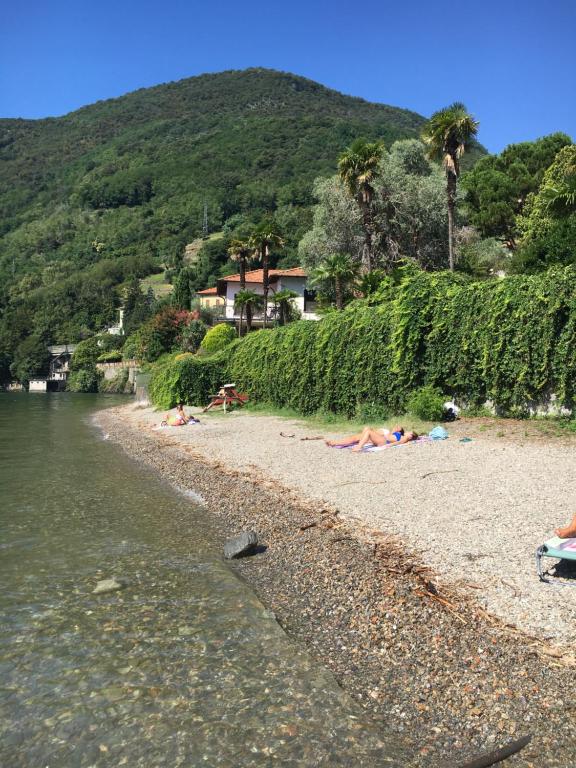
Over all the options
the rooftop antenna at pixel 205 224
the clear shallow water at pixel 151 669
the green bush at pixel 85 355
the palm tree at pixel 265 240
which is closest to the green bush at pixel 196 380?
the palm tree at pixel 265 240

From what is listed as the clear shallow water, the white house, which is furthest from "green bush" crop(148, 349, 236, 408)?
the clear shallow water

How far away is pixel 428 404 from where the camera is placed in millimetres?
16219

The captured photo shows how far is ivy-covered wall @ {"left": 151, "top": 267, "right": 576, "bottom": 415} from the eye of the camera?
14.3 metres

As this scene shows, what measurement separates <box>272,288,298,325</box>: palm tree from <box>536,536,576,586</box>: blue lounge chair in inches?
1526

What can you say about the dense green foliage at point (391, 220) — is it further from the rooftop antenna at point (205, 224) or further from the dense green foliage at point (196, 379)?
the rooftop antenna at point (205, 224)

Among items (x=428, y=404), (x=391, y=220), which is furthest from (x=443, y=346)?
(x=391, y=220)

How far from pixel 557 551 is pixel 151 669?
3.72 metres

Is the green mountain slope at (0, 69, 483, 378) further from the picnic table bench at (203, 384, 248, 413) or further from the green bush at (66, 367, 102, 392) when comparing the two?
the picnic table bench at (203, 384, 248, 413)

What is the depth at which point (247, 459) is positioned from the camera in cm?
1470

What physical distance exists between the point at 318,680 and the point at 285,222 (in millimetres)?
102692

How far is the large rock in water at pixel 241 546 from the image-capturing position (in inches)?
295

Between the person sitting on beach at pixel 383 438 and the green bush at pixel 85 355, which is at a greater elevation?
the green bush at pixel 85 355

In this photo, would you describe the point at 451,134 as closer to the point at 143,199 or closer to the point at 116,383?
the point at 116,383

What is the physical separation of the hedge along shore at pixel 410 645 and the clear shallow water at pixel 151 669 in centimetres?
28
